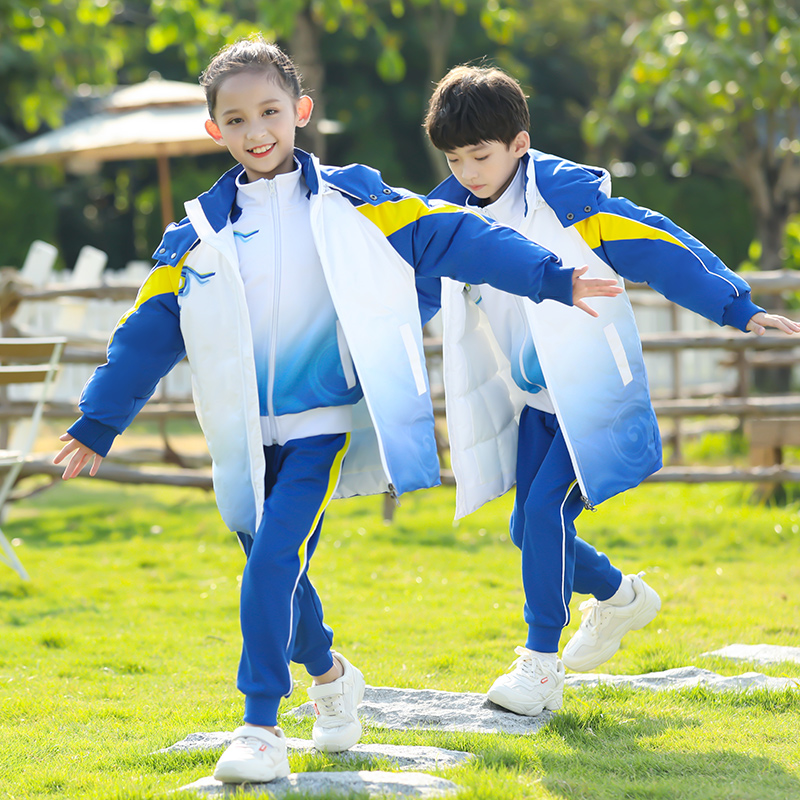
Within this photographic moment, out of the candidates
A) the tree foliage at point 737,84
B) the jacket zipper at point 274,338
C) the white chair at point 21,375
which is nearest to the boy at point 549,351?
the jacket zipper at point 274,338

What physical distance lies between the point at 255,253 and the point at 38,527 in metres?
4.63

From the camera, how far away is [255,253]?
2660mm

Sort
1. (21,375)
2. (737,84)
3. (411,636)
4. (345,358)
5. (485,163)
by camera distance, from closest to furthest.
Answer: (345,358)
(485,163)
(411,636)
(21,375)
(737,84)

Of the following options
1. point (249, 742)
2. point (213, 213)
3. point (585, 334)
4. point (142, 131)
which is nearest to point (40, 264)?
point (142, 131)

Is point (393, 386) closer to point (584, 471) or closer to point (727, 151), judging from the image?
point (584, 471)

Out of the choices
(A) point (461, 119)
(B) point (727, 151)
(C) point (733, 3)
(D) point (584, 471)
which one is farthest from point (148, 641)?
(B) point (727, 151)

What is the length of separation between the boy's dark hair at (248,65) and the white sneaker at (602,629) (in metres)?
1.72

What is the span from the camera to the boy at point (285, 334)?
2578 mm

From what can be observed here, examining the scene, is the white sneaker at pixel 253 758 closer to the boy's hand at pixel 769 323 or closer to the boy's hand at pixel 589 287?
the boy's hand at pixel 589 287

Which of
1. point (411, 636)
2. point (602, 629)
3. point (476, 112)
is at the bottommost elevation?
point (411, 636)

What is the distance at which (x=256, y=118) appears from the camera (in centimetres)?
267

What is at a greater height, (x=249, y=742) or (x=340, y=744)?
(x=249, y=742)

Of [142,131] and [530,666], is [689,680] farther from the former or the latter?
[142,131]

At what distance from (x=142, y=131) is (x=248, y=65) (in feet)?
26.3
